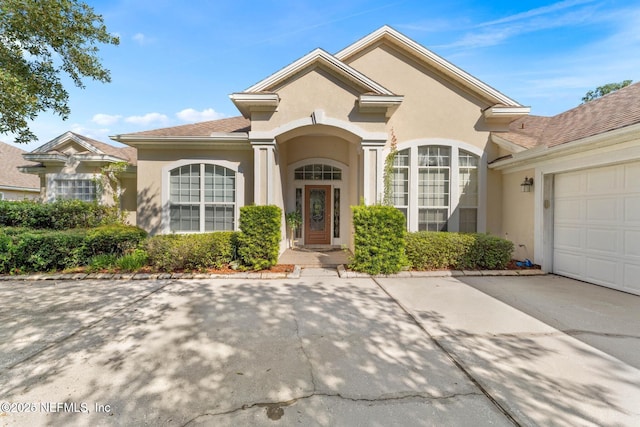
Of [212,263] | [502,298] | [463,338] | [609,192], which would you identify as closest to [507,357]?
[463,338]

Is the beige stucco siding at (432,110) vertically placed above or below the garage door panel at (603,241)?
above

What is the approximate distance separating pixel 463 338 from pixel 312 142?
8.09m

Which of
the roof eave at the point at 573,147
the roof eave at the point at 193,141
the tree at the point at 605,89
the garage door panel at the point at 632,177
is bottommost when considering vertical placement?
the garage door panel at the point at 632,177

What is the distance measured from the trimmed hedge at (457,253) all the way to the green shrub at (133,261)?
267 inches

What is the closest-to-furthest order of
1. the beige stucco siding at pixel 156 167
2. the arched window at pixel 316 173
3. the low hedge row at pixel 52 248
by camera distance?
1. the low hedge row at pixel 52 248
2. the beige stucco siding at pixel 156 167
3. the arched window at pixel 316 173

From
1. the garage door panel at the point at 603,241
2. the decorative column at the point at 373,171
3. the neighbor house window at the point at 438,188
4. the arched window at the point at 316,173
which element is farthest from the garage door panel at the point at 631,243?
the arched window at the point at 316,173

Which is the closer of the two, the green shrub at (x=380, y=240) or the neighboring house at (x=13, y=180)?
the green shrub at (x=380, y=240)

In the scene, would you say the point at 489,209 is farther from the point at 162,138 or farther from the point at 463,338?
the point at 162,138

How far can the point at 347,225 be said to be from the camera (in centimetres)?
1015

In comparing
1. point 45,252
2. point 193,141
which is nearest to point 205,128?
point 193,141

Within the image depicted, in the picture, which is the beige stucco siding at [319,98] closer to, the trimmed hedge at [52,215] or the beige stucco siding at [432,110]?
the beige stucco siding at [432,110]

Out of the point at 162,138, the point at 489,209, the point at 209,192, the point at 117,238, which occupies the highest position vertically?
the point at 162,138

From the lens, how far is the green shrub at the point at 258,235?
6.74 meters

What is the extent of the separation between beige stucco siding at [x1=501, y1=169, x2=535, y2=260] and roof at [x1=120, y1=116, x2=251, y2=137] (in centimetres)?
867
